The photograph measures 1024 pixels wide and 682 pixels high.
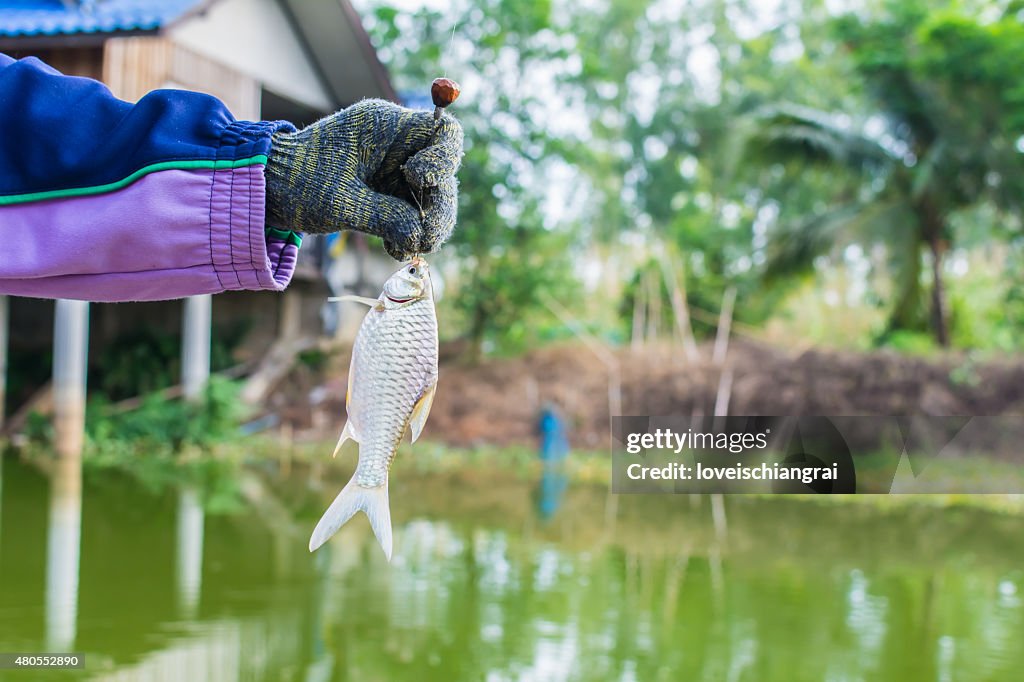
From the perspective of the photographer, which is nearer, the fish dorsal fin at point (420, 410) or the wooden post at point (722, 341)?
the fish dorsal fin at point (420, 410)

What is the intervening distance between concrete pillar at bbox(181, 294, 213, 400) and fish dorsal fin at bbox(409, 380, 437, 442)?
34.9ft

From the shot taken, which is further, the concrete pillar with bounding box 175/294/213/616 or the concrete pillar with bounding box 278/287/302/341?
the concrete pillar with bounding box 278/287/302/341

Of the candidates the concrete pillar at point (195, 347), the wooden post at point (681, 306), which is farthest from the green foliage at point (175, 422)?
the wooden post at point (681, 306)

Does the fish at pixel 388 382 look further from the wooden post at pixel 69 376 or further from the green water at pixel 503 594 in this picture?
the wooden post at pixel 69 376

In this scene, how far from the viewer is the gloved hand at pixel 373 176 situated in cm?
139

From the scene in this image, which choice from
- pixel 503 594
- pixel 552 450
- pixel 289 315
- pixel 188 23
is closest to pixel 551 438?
pixel 552 450

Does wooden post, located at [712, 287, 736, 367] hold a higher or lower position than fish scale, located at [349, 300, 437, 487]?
higher

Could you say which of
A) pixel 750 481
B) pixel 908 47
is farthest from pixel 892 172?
pixel 750 481

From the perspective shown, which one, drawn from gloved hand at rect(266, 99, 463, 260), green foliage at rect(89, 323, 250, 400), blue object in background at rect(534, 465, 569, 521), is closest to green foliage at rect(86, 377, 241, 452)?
green foliage at rect(89, 323, 250, 400)

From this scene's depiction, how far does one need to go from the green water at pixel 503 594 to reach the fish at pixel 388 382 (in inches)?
126

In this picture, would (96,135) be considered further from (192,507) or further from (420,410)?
(192,507)

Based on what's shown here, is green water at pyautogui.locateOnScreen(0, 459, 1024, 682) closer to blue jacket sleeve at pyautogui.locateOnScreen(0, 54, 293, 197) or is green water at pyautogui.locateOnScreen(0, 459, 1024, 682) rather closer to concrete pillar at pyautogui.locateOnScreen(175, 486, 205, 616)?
concrete pillar at pyautogui.locateOnScreen(175, 486, 205, 616)

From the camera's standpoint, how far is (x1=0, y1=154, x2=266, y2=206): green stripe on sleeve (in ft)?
4.28

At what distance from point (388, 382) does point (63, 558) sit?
5524 millimetres
